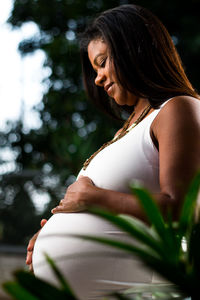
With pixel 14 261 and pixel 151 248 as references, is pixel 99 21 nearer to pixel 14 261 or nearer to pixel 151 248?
pixel 151 248

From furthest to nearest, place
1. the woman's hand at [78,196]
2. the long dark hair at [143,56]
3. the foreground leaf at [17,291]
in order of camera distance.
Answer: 1. the long dark hair at [143,56]
2. the woman's hand at [78,196]
3. the foreground leaf at [17,291]

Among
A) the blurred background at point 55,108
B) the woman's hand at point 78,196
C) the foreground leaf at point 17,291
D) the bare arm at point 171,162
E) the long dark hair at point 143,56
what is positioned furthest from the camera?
the blurred background at point 55,108

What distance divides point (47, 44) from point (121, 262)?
347 inches

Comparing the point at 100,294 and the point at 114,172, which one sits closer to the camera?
the point at 100,294

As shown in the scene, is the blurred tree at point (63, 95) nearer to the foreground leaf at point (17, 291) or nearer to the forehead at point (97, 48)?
the forehead at point (97, 48)

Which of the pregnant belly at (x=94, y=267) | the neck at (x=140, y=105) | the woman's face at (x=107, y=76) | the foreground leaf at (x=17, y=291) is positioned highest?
the foreground leaf at (x=17, y=291)

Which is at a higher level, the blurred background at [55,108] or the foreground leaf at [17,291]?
the foreground leaf at [17,291]

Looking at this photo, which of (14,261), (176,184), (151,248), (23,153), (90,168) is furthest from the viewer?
(23,153)

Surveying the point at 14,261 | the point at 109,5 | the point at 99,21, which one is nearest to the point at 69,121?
the point at 109,5

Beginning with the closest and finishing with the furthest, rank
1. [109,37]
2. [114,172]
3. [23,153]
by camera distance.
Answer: [114,172] < [109,37] < [23,153]

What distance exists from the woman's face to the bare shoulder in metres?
0.30

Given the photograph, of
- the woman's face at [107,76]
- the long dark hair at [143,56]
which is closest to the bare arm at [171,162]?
the long dark hair at [143,56]

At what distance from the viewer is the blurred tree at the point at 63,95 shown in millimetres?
6770

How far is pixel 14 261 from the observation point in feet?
19.3
